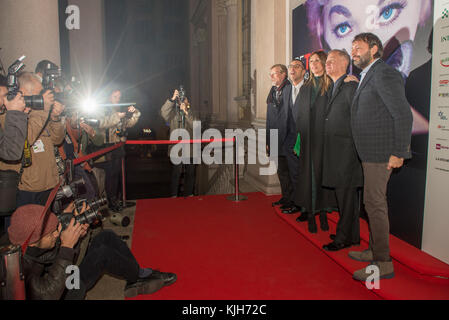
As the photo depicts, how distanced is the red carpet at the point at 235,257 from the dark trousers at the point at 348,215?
287mm

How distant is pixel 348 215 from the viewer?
327 cm

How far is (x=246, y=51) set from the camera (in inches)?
345

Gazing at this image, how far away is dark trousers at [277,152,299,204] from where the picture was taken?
A: 4.44m

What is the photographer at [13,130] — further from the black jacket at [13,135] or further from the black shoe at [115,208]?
the black shoe at [115,208]

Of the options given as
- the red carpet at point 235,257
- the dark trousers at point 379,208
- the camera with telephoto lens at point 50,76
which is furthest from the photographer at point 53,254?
the dark trousers at point 379,208

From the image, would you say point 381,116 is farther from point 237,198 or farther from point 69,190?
point 237,198

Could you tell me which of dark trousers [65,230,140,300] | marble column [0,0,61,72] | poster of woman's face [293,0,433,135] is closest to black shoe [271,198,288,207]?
poster of woman's face [293,0,433,135]

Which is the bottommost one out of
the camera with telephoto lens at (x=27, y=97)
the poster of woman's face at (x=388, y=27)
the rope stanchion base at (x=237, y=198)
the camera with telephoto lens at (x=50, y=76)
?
the rope stanchion base at (x=237, y=198)

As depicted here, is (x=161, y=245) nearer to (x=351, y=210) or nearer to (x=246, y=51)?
(x=351, y=210)

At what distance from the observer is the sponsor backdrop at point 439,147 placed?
273 cm

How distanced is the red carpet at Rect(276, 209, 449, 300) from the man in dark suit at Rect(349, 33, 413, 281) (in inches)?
5.5

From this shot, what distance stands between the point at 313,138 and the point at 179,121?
2.58 meters
